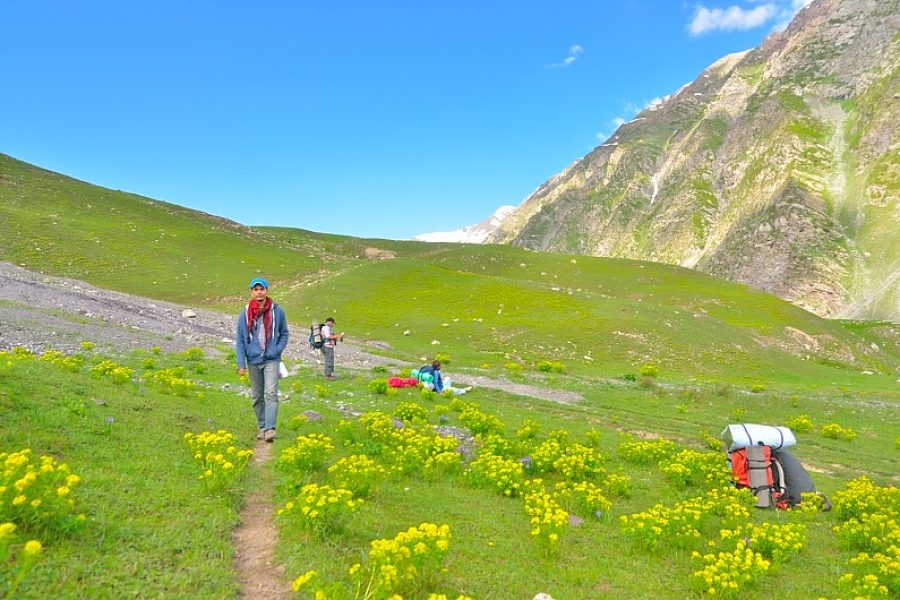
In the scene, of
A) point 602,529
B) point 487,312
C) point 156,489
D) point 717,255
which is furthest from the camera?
point 717,255

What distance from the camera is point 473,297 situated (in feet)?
203

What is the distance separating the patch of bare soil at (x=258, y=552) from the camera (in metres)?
6.45

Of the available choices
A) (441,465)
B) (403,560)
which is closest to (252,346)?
(441,465)

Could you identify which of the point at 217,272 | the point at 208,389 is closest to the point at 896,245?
the point at 217,272

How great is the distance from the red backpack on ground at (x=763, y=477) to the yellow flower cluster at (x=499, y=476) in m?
7.12

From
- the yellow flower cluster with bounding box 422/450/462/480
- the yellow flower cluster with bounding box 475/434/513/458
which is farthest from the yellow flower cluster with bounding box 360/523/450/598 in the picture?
the yellow flower cluster with bounding box 475/434/513/458

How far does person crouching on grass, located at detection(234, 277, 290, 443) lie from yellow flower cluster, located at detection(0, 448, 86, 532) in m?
6.61

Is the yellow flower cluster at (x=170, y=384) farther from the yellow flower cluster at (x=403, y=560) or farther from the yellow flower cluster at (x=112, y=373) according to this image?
the yellow flower cluster at (x=403, y=560)

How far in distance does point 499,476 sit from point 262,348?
22.4 feet

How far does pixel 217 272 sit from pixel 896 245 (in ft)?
621

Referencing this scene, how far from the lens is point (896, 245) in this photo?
495ft

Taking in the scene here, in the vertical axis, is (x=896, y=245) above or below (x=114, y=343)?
above

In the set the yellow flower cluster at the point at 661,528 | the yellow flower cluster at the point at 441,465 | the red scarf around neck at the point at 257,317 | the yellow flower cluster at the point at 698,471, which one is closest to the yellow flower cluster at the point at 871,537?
the yellow flower cluster at the point at 661,528

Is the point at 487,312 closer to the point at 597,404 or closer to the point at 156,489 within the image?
the point at 597,404
